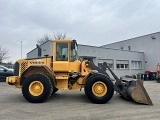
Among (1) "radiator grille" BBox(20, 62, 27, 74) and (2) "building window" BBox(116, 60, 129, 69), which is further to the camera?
(2) "building window" BBox(116, 60, 129, 69)

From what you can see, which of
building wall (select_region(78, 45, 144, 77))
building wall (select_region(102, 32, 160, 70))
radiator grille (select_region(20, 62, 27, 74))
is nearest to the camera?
radiator grille (select_region(20, 62, 27, 74))

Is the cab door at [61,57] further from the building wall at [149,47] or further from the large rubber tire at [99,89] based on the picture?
the building wall at [149,47]

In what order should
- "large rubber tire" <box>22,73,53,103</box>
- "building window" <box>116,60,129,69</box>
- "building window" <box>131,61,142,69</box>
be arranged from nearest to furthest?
"large rubber tire" <box>22,73,53,103</box> → "building window" <box>116,60,129,69</box> → "building window" <box>131,61,142,69</box>

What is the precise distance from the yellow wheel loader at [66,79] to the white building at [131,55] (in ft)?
61.0

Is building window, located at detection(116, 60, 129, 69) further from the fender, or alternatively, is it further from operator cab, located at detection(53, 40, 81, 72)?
the fender

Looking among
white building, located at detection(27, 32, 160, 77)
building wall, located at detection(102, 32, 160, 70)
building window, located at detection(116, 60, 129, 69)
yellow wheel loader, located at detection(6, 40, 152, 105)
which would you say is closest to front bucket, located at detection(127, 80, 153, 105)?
yellow wheel loader, located at detection(6, 40, 152, 105)

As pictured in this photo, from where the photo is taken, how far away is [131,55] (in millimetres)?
35406

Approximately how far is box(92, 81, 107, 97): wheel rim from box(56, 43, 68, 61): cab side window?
1811 mm

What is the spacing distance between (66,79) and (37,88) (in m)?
1.34

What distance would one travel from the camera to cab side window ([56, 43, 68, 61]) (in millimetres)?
10469

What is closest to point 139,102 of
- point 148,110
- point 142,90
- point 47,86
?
point 142,90

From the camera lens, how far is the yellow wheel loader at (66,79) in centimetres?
989

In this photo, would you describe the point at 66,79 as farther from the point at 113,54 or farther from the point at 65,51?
the point at 113,54

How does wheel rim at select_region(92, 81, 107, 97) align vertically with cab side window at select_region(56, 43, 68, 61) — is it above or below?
below
